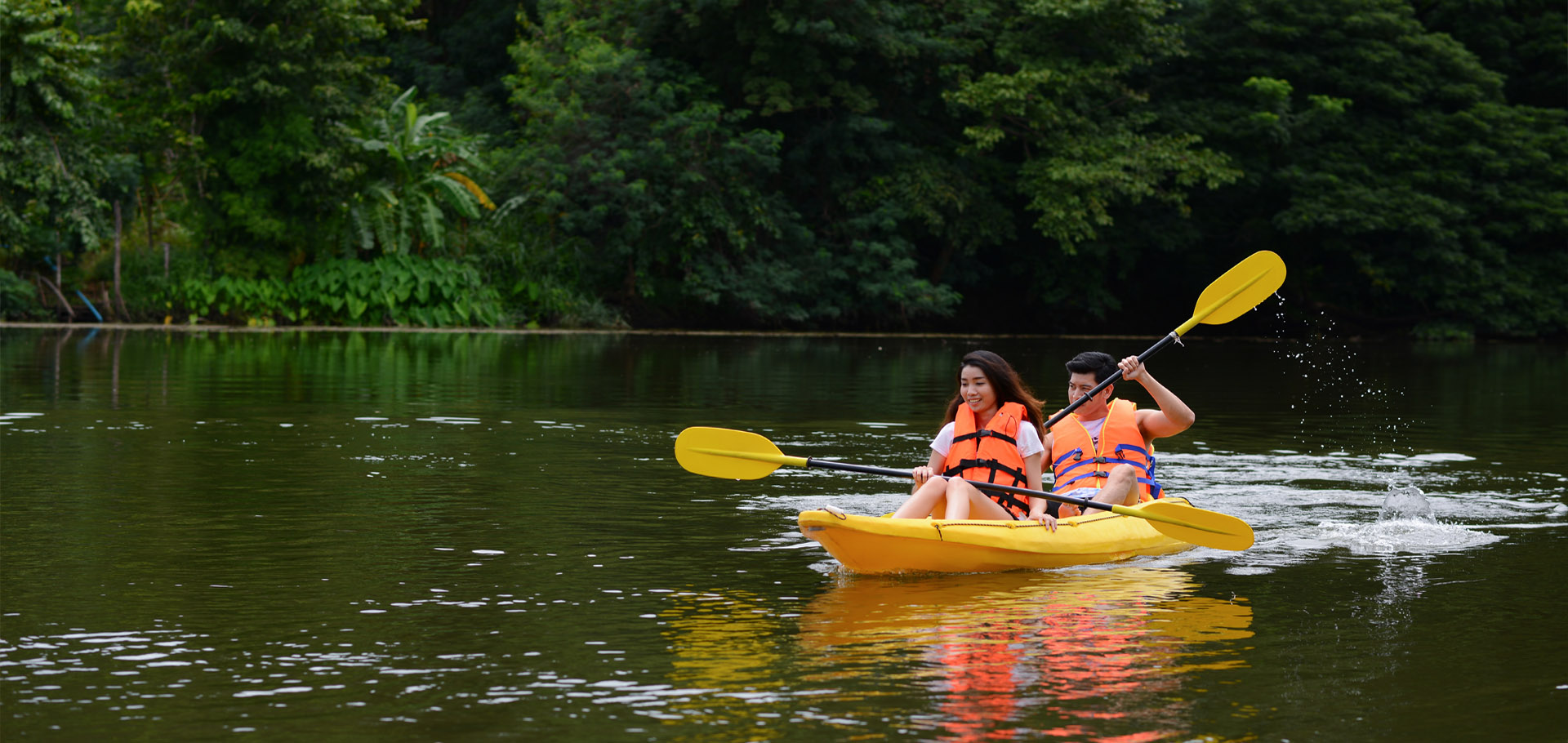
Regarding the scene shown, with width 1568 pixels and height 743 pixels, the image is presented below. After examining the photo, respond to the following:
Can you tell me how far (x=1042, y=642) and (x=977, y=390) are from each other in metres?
1.93

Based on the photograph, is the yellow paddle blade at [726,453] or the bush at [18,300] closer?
the yellow paddle blade at [726,453]

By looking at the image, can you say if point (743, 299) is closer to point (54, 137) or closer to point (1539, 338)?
point (54, 137)

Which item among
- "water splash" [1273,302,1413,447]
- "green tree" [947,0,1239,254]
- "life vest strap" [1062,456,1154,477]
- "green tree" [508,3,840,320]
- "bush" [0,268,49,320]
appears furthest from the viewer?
"green tree" [947,0,1239,254]

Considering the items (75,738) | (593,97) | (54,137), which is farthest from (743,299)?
(75,738)

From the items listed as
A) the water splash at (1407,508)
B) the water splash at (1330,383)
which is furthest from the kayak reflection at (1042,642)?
the water splash at (1330,383)

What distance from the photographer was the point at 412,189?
32.1 m

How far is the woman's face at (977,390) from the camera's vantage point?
7.68 meters

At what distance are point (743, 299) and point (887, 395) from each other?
1571cm

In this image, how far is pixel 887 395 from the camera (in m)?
17.8

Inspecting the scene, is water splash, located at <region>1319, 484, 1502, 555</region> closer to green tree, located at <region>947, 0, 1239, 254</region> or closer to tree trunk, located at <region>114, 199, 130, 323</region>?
green tree, located at <region>947, 0, 1239, 254</region>

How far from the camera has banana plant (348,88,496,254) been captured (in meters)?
31.1

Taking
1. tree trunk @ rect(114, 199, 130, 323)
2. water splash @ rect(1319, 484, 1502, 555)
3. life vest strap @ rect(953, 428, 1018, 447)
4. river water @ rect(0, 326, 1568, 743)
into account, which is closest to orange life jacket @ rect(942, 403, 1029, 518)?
life vest strap @ rect(953, 428, 1018, 447)

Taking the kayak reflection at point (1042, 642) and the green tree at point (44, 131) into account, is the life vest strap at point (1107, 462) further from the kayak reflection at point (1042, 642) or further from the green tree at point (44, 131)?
the green tree at point (44, 131)

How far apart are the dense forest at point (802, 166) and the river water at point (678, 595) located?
16.5m
